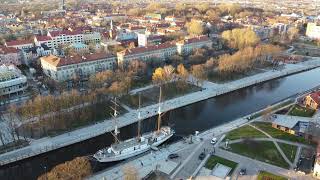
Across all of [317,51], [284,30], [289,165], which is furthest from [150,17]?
[289,165]

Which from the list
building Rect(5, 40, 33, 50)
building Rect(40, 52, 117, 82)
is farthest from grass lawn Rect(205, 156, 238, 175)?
building Rect(5, 40, 33, 50)

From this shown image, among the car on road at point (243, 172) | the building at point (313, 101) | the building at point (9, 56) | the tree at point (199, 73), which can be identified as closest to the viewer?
the car on road at point (243, 172)

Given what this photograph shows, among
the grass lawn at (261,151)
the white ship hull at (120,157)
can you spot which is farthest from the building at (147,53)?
the grass lawn at (261,151)

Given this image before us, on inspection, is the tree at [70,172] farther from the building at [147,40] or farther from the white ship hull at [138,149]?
the building at [147,40]

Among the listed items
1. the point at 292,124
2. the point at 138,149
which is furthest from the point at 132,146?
the point at 292,124

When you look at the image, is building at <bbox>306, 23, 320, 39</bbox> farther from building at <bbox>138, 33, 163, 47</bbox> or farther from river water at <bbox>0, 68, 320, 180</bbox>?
building at <bbox>138, 33, 163, 47</bbox>

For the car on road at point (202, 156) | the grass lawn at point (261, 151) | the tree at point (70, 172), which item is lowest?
the car on road at point (202, 156)
